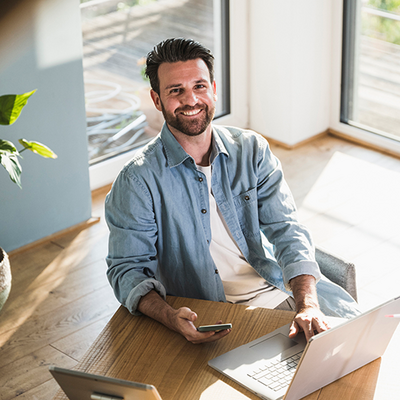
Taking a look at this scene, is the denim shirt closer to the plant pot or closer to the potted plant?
the potted plant

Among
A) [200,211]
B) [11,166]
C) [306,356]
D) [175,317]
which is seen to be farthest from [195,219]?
[11,166]

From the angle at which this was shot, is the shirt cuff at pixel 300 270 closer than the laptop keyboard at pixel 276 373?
No

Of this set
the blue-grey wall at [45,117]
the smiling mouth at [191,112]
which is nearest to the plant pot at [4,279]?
the blue-grey wall at [45,117]

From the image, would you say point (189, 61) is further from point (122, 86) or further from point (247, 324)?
point (122, 86)

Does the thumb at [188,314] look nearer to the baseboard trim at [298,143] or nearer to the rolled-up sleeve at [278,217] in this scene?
the rolled-up sleeve at [278,217]

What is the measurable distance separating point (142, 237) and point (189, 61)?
53cm

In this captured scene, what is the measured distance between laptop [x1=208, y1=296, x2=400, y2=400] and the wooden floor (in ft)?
3.78

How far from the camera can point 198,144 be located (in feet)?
5.84

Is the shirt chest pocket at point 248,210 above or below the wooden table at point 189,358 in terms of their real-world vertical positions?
above

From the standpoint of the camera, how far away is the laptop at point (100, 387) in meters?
1.00

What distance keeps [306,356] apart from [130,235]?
673 millimetres

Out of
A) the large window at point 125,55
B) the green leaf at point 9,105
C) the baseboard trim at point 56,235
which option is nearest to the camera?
the green leaf at point 9,105

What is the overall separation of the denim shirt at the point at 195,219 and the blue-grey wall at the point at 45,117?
1.27 m

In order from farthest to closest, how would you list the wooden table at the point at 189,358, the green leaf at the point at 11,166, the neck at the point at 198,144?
the green leaf at the point at 11,166 → the neck at the point at 198,144 → the wooden table at the point at 189,358
